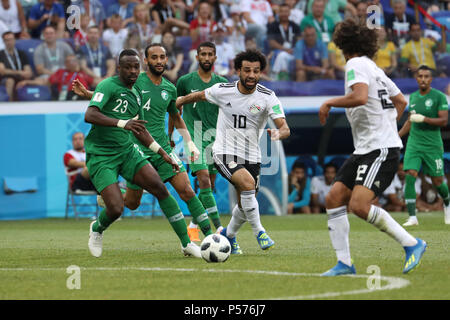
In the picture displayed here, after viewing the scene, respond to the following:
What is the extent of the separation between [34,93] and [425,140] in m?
9.38

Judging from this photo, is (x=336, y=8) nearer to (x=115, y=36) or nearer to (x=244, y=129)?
(x=115, y=36)

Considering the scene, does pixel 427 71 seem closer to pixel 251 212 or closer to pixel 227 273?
pixel 251 212

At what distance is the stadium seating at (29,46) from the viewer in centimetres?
1945

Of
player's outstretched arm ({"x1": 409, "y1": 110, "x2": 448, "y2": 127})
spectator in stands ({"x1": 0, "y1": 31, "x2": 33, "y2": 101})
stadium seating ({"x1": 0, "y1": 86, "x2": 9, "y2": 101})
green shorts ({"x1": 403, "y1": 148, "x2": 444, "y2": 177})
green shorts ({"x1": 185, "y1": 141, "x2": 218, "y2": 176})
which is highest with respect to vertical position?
green shorts ({"x1": 185, "y1": 141, "x2": 218, "y2": 176})

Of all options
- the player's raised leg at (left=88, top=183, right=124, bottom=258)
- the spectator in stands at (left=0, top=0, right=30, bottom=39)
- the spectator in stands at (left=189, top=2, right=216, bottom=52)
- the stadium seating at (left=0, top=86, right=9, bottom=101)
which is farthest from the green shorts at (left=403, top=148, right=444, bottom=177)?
the spectator in stands at (left=0, top=0, right=30, bottom=39)

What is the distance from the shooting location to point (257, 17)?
21141 millimetres

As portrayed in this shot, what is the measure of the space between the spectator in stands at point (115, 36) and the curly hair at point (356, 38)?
1297 centimetres

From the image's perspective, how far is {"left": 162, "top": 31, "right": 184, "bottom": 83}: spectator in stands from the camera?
63.7 feet

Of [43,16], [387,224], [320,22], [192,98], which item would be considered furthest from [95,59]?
[387,224]

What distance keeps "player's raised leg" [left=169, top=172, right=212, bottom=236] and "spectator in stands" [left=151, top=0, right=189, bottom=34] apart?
11045mm

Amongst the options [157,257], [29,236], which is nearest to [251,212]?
[157,257]

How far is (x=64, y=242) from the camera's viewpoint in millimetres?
12102

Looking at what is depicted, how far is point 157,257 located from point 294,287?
10.7 feet

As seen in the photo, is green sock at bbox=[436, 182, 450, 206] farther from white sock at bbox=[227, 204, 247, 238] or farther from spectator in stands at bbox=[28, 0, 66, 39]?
spectator in stands at bbox=[28, 0, 66, 39]
